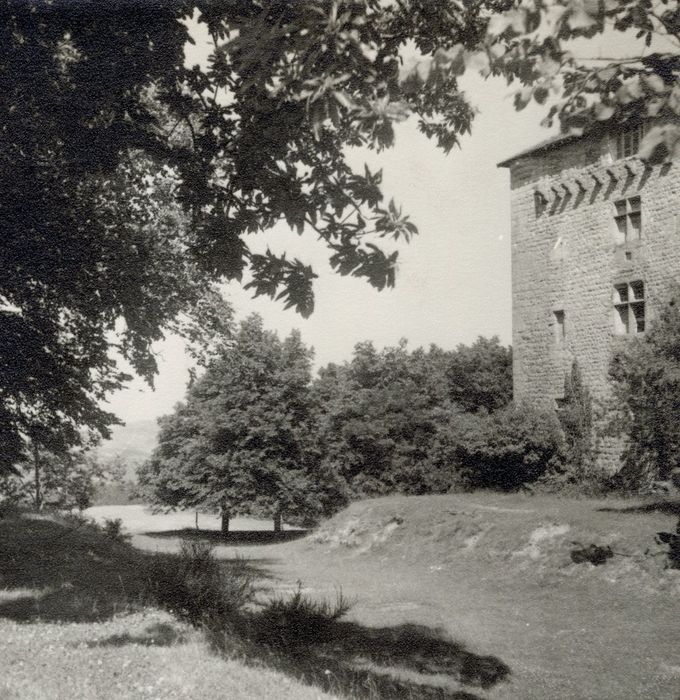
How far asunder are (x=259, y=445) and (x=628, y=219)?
2119cm

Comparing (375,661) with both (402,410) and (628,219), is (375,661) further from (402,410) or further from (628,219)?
(402,410)

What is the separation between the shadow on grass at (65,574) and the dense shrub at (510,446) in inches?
494

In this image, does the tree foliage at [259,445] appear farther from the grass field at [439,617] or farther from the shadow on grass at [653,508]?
the shadow on grass at [653,508]

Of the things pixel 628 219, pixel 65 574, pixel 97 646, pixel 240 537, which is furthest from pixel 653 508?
pixel 240 537

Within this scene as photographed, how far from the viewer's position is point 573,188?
93.3 feet

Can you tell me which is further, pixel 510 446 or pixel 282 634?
pixel 510 446

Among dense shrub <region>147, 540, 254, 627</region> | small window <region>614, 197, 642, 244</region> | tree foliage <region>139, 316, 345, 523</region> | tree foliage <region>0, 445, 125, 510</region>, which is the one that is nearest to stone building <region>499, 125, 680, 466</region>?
small window <region>614, 197, 642, 244</region>

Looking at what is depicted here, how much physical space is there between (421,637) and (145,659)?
247 inches

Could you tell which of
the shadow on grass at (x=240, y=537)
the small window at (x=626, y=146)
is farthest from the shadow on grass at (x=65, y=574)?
the small window at (x=626, y=146)

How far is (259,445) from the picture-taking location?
3500 cm

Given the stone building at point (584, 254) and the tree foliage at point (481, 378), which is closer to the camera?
the stone building at point (584, 254)

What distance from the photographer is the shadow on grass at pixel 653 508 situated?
1823 centimetres

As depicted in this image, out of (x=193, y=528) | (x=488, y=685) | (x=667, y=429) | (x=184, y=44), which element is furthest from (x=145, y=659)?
(x=193, y=528)

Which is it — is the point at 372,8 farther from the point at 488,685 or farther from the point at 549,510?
the point at 549,510
